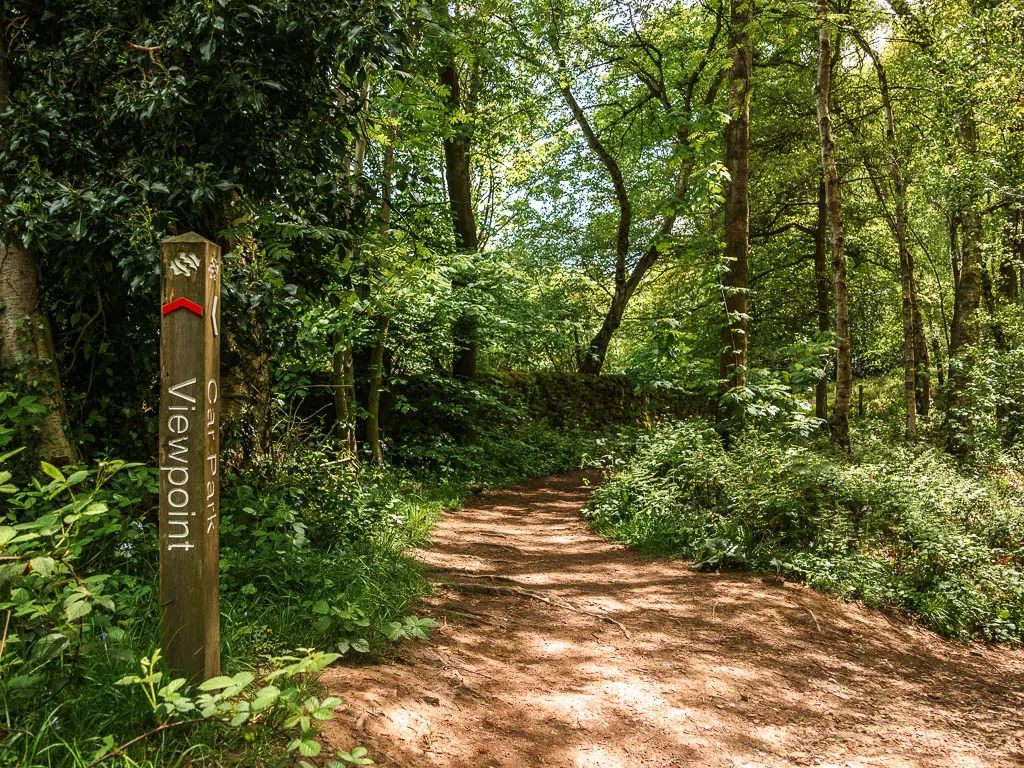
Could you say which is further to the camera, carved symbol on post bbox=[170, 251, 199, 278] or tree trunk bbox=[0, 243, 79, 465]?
tree trunk bbox=[0, 243, 79, 465]

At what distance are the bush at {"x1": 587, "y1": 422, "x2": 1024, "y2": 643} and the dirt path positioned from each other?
1.33 feet

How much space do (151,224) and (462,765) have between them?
3410 mm

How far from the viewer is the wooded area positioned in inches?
110

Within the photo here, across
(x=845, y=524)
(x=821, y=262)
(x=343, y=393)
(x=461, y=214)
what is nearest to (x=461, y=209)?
(x=461, y=214)

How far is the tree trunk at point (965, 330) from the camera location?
11.5 metres

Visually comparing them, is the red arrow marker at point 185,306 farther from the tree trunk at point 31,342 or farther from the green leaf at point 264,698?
the tree trunk at point 31,342

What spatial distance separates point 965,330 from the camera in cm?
1293

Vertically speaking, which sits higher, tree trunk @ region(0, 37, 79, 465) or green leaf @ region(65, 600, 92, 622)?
tree trunk @ region(0, 37, 79, 465)

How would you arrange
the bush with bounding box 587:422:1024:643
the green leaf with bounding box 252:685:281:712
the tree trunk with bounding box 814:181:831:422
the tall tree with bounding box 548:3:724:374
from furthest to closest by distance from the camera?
1. the tree trunk with bounding box 814:181:831:422
2. the tall tree with bounding box 548:3:724:374
3. the bush with bounding box 587:422:1024:643
4. the green leaf with bounding box 252:685:281:712

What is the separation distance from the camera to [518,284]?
42.4 ft

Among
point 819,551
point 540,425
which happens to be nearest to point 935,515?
point 819,551

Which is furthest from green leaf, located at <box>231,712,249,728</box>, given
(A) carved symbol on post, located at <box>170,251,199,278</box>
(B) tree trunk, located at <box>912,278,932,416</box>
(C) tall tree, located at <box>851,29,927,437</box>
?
(B) tree trunk, located at <box>912,278,932,416</box>

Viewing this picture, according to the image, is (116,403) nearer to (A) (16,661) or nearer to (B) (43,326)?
(B) (43,326)

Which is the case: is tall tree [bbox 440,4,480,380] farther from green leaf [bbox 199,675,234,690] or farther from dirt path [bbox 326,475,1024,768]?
green leaf [bbox 199,675,234,690]
